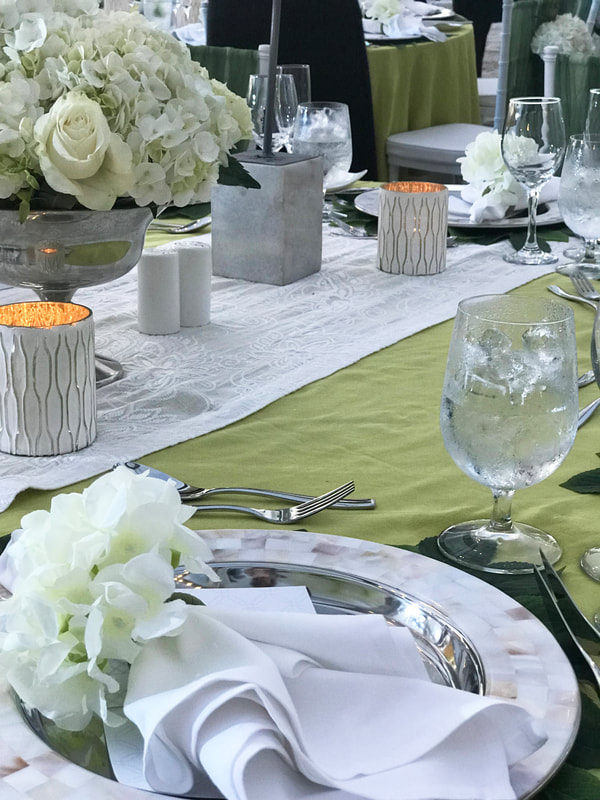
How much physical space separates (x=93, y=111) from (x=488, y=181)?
0.82 metres

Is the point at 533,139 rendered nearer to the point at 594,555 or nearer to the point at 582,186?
the point at 582,186

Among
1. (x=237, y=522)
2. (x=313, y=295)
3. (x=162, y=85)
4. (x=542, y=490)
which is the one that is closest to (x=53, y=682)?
(x=237, y=522)

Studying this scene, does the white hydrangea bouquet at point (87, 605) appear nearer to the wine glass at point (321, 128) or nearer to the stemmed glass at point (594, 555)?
the stemmed glass at point (594, 555)

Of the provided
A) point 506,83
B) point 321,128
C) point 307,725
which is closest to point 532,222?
point 321,128

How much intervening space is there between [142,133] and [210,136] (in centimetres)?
7

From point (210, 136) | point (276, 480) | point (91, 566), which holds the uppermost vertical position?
point (210, 136)

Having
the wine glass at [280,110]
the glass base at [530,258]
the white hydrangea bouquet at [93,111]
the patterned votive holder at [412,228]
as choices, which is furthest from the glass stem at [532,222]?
the white hydrangea bouquet at [93,111]

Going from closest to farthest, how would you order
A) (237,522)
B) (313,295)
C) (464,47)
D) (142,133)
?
(237,522) < (142,133) < (313,295) < (464,47)

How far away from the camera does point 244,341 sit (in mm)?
1120

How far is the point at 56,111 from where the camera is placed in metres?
0.80

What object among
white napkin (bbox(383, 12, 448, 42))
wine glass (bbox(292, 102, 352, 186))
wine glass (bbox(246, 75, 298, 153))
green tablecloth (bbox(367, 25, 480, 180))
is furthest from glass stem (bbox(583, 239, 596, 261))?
white napkin (bbox(383, 12, 448, 42))

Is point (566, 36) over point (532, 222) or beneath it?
over

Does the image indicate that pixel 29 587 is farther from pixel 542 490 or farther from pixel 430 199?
pixel 430 199

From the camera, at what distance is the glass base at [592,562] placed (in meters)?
0.64
